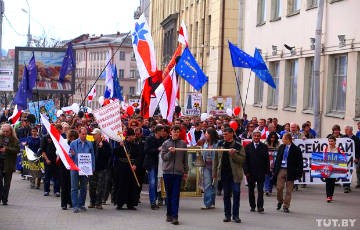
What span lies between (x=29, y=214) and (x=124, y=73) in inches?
4734

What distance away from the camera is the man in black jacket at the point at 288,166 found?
15164mm

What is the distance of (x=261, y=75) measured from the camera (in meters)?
24.4

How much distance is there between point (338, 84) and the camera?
2534cm

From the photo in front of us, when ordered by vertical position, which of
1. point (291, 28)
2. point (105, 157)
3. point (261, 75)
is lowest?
point (105, 157)

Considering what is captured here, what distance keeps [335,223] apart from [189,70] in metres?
10.2

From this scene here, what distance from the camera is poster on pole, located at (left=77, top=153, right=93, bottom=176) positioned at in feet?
49.3

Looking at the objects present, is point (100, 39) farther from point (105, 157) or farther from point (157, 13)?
point (105, 157)

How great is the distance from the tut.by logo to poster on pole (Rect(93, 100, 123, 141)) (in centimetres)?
410

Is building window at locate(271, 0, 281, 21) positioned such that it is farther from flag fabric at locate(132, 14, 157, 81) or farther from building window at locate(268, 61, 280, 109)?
flag fabric at locate(132, 14, 157, 81)

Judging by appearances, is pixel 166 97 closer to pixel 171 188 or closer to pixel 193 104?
pixel 171 188

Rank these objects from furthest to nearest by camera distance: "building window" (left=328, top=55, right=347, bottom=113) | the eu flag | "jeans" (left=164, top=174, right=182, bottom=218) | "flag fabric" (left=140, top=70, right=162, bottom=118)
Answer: "building window" (left=328, top=55, right=347, bottom=113)
the eu flag
"flag fabric" (left=140, top=70, right=162, bottom=118)
"jeans" (left=164, top=174, right=182, bottom=218)

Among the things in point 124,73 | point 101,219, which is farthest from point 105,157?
point 124,73

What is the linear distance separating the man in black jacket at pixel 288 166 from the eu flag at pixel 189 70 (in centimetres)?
803

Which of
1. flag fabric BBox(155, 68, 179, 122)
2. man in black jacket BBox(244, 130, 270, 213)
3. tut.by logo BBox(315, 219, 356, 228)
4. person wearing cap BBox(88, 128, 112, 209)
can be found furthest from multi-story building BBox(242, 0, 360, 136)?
person wearing cap BBox(88, 128, 112, 209)
